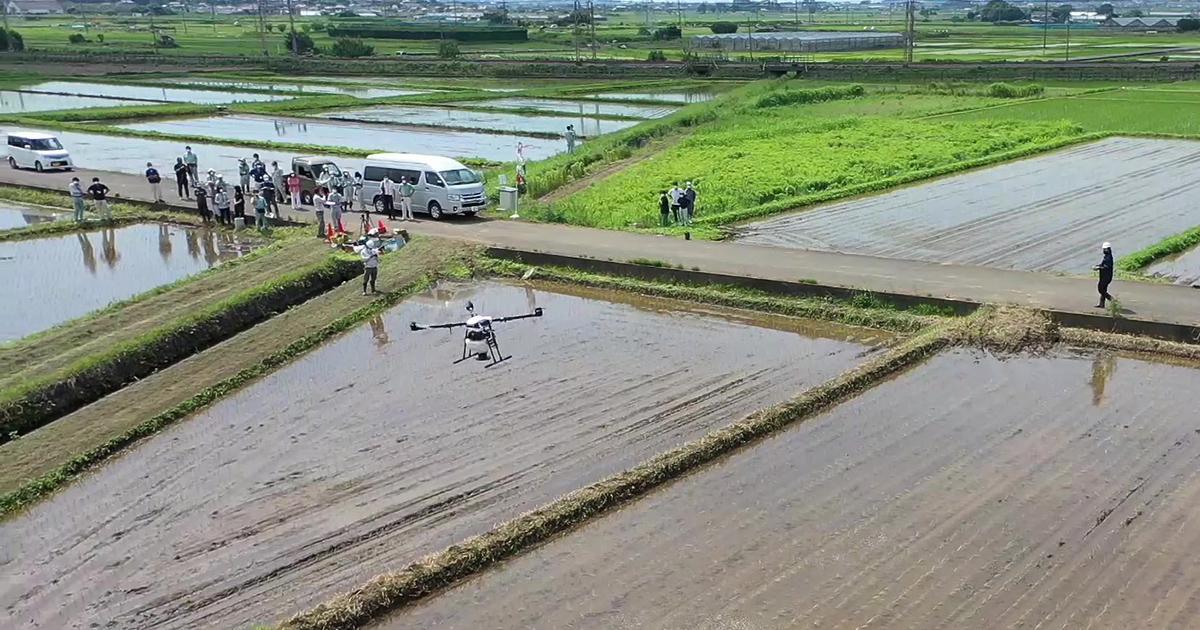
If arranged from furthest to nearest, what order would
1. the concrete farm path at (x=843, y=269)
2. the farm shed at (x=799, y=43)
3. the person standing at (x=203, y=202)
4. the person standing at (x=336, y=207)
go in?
the farm shed at (x=799, y=43)
the person standing at (x=203, y=202)
the person standing at (x=336, y=207)
the concrete farm path at (x=843, y=269)

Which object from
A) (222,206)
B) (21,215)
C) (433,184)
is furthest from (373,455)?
(21,215)

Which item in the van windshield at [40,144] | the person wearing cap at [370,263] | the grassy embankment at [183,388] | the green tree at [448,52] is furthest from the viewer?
the green tree at [448,52]

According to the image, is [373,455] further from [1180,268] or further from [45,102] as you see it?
[45,102]

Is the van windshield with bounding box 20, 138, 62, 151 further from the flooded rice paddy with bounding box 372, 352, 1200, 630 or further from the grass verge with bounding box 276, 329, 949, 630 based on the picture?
the flooded rice paddy with bounding box 372, 352, 1200, 630

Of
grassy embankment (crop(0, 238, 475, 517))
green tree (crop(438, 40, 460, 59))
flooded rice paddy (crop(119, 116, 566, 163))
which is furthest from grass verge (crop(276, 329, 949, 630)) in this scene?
green tree (crop(438, 40, 460, 59))

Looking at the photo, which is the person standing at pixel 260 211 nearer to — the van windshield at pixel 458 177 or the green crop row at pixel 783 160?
the van windshield at pixel 458 177

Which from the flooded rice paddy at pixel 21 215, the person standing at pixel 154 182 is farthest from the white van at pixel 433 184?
the flooded rice paddy at pixel 21 215
